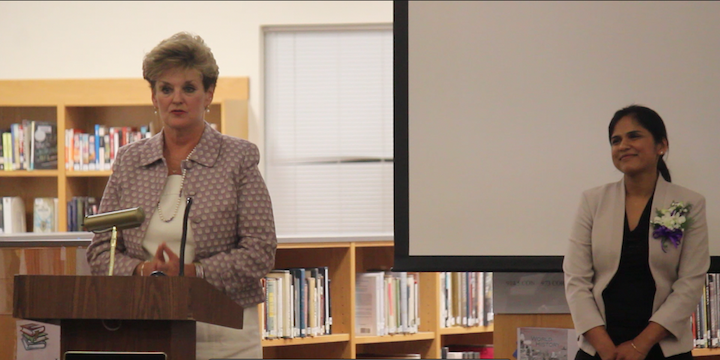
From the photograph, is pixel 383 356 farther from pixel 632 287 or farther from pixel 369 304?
pixel 632 287

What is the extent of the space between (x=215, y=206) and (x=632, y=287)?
1218mm

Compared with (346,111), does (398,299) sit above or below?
below

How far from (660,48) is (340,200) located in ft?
12.4

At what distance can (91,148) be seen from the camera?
213 inches

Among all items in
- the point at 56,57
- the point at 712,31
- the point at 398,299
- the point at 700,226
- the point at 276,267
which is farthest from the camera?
the point at 56,57

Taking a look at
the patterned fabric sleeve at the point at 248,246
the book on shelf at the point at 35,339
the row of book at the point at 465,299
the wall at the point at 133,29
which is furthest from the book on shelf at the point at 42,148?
the patterned fabric sleeve at the point at 248,246

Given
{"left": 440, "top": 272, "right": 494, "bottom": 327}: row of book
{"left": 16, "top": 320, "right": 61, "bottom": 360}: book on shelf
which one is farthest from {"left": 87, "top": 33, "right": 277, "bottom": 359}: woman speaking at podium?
{"left": 440, "top": 272, "right": 494, "bottom": 327}: row of book

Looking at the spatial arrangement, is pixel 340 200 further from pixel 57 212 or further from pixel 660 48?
pixel 660 48

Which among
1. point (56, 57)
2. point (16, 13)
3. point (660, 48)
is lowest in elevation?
point (660, 48)

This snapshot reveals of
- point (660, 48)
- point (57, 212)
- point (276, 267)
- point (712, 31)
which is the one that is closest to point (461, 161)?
point (660, 48)

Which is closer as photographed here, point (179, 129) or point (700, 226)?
point (179, 129)

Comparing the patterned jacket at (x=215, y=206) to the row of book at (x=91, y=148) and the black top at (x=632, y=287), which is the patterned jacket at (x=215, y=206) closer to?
the black top at (x=632, y=287)

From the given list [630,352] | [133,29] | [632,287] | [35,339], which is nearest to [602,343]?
[630,352]

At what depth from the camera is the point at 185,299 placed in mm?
1463
